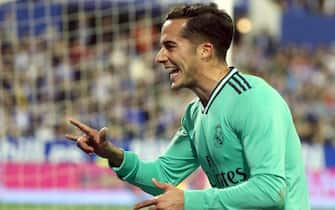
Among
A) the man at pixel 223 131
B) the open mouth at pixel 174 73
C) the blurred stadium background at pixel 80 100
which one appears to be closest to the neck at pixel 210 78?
the man at pixel 223 131

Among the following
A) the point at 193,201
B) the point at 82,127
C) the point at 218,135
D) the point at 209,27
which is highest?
the point at 209,27

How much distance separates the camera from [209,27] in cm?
490

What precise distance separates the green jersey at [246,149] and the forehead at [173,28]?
330mm

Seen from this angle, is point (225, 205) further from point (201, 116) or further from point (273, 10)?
point (273, 10)

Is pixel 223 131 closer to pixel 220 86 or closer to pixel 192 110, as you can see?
pixel 220 86

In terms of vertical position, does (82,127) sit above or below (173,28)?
below

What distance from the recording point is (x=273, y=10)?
24266 millimetres

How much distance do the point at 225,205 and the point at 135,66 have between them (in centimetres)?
1292

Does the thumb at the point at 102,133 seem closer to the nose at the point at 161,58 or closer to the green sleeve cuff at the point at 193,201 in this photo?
the nose at the point at 161,58

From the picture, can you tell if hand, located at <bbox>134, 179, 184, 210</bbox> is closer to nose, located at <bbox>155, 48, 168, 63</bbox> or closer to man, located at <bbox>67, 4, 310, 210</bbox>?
man, located at <bbox>67, 4, 310, 210</bbox>

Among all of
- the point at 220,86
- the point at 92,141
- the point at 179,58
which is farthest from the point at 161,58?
the point at 92,141

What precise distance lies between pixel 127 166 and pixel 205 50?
2.88 feet

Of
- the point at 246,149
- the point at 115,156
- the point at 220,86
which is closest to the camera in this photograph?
the point at 246,149

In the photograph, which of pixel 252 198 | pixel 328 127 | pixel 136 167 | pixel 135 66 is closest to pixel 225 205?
pixel 252 198
